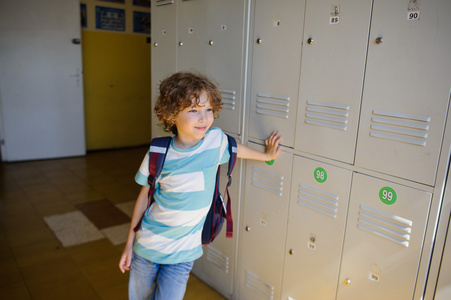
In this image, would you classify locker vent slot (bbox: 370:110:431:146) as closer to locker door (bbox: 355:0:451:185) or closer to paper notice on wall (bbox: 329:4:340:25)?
locker door (bbox: 355:0:451:185)

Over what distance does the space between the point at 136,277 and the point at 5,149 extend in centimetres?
469

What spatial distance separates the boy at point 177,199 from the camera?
1586 mm

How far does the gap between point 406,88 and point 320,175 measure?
578 mm

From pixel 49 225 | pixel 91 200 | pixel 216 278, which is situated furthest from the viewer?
pixel 91 200

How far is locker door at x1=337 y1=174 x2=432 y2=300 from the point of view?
148 cm

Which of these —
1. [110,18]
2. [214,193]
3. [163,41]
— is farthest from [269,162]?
[110,18]

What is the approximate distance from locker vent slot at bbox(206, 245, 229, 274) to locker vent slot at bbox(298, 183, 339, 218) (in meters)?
0.82

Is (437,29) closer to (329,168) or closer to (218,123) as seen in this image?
(329,168)

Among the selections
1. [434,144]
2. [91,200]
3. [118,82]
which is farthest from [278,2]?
[118,82]

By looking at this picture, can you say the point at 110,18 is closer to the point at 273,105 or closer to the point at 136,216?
the point at 273,105

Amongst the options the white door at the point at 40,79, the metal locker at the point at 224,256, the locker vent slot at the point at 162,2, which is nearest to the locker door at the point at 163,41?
the locker vent slot at the point at 162,2

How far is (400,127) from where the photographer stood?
1478 mm

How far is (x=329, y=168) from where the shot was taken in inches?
69.3

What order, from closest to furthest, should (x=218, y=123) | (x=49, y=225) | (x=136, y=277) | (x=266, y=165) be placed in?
1. (x=136, y=277)
2. (x=266, y=165)
3. (x=218, y=123)
4. (x=49, y=225)
